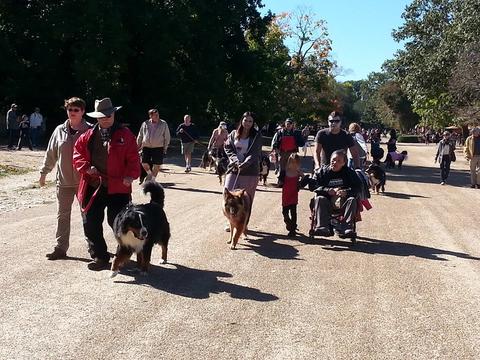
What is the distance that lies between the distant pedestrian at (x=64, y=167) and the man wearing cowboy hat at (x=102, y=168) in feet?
1.22

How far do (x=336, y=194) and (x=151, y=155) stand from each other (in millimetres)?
6707

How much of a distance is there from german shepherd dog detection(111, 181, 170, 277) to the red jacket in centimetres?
29

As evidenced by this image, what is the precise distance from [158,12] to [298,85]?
94.8 feet

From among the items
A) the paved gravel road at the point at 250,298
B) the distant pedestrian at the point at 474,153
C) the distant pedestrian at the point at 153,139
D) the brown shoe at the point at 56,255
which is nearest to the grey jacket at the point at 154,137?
the distant pedestrian at the point at 153,139

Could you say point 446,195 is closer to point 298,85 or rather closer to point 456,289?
point 456,289

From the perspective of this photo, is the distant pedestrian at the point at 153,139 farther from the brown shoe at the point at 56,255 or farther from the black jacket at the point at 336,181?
the brown shoe at the point at 56,255

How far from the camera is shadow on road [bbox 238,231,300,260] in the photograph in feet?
25.9

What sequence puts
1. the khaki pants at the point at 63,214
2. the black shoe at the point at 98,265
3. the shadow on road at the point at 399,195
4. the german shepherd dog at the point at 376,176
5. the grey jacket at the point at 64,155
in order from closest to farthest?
the black shoe at the point at 98,265, the grey jacket at the point at 64,155, the khaki pants at the point at 63,214, the shadow on road at the point at 399,195, the german shepherd dog at the point at 376,176

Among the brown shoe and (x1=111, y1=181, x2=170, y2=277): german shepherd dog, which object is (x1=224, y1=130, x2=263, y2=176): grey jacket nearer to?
(x1=111, y1=181, x2=170, y2=277): german shepherd dog

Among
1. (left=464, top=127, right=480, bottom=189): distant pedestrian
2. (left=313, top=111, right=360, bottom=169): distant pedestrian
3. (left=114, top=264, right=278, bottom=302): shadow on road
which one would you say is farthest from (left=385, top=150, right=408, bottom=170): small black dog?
(left=114, top=264, right=278, bottom=302): shadow on road

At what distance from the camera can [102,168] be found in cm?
671

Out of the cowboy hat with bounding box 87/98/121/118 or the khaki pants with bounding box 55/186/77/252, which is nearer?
the cowboy hat with bounding box 87/98/121/118

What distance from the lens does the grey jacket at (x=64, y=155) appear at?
7109 millimetres

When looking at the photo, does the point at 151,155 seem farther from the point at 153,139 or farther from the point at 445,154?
the point at 445,154
